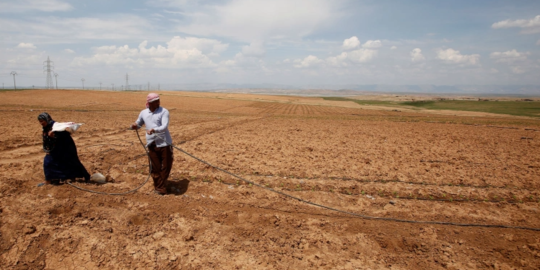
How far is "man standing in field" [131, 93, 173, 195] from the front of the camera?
21.1 feet

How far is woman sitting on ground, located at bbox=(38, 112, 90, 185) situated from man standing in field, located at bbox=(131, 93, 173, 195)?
1608 millimetres

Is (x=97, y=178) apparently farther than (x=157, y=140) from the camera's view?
Yes

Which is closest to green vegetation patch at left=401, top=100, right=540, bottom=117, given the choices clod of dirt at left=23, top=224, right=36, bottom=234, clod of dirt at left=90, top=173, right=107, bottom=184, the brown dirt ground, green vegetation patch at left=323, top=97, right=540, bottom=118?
green vegetation patch at left=323, top=97, right=540, bottom=118

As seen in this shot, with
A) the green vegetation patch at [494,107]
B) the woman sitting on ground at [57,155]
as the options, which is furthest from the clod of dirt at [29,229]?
the green vegetation patch at [494,107]

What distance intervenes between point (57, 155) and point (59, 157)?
0.25 feet

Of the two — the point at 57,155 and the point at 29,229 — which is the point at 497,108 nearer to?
the point at 57,155

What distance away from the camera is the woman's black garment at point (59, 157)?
21.1ft

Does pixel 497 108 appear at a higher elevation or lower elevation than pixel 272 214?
higher

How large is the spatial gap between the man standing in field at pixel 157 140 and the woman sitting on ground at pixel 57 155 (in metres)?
1.61

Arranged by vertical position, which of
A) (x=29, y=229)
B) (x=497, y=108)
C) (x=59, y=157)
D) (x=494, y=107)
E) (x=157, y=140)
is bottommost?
(x=29, y=229)

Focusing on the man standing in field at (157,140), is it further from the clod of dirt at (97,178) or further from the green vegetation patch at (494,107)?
the green vegetation patch at (494,107)

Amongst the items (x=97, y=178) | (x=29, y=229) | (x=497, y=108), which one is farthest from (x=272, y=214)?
(x=497, y=108)

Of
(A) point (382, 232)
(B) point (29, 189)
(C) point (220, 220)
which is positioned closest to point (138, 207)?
(C) point (220, 220)

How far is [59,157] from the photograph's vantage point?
6562 mm
